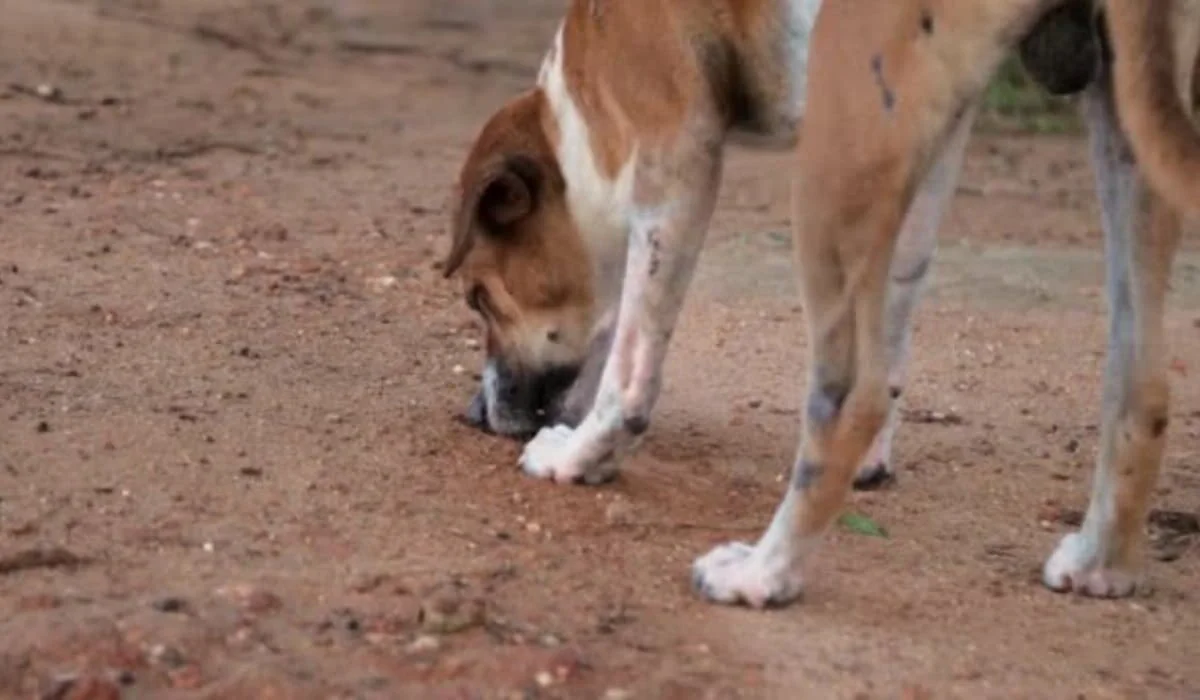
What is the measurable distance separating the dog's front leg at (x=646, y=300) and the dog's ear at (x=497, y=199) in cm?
38

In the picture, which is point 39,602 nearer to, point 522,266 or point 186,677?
point 186,677

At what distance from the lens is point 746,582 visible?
429cm

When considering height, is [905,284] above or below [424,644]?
above

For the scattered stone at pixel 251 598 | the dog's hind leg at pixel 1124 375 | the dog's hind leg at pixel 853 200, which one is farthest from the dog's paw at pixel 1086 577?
the scattered stone at pixel 251 598

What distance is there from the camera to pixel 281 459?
4.93 metres

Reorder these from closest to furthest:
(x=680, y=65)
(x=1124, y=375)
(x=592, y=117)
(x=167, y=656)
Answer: (x=167, y=656)
(x=1124, y=375)
(x=680, y=65)
(x=592, y=117)

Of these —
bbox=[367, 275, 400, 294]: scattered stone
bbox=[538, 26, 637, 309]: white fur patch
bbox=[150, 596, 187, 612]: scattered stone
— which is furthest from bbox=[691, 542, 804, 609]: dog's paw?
bbox=[367, 275, 400, 294]: scattered stone

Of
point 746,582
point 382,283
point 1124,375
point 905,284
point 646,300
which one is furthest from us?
point 382,283

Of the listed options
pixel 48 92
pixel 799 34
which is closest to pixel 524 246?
pixel 799 34

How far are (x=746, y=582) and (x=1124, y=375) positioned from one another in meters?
0.88

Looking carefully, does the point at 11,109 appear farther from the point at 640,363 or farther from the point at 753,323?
the point at 640,363

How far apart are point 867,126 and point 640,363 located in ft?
3.65

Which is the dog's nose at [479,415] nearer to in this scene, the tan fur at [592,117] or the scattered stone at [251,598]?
the tan fur at [592,117]

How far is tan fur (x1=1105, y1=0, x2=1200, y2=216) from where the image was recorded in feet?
12.9
